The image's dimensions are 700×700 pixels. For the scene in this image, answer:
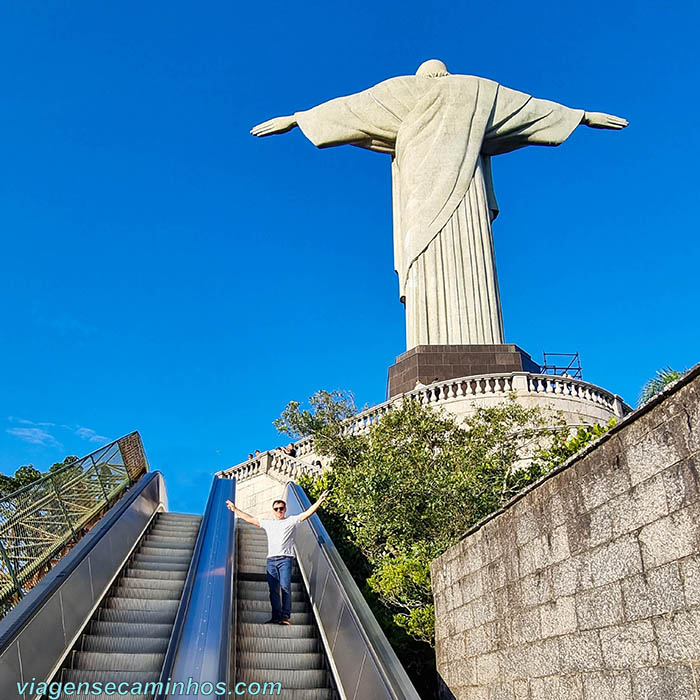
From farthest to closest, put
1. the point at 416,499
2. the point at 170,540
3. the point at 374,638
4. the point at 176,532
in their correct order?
the point at 176,532 → the point at 170,540 → the point at 416,499 → the point at 374,638

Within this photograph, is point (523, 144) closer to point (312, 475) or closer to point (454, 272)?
point (454, 272)

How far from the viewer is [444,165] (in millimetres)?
25922

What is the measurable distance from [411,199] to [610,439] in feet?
72.3

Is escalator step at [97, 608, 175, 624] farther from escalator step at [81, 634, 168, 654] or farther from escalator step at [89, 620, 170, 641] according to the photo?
escalator step at [81, 634, 168, 654]

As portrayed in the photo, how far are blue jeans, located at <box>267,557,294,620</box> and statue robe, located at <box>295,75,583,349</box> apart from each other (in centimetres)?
1662

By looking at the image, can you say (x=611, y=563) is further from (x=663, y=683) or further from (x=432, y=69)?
(x=432, y=69)

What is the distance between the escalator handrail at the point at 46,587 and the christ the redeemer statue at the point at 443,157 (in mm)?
16509

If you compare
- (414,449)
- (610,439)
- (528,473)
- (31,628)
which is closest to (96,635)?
(31,628)

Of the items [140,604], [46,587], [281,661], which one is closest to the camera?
[46,587]

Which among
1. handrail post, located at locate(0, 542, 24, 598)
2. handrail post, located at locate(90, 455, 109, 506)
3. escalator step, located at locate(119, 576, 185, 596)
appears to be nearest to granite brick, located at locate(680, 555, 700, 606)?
escalator step, located at locate(119, 576, 185, 596)

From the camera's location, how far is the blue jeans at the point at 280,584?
7.92m

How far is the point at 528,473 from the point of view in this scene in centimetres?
1212

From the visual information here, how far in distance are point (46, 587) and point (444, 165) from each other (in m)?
22.2

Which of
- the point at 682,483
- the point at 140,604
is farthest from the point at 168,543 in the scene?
the point at 682,483
